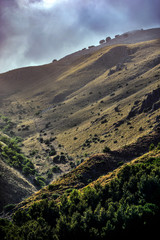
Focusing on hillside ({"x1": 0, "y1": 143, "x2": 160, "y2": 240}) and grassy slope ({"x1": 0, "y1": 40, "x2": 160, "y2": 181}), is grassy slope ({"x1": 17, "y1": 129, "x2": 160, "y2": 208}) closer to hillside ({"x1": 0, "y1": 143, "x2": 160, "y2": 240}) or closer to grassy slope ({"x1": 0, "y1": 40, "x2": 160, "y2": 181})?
hillside ({"x1": 0, "y1": 143, "x2": 160, "y2": 240})

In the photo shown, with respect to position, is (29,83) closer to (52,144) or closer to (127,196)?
(52,144)

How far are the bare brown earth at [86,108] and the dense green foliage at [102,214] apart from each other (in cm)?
1993

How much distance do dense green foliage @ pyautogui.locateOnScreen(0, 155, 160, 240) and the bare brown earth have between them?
19.9 metres

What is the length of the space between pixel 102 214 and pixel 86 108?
251ft

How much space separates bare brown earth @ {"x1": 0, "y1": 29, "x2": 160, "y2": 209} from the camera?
207 feet

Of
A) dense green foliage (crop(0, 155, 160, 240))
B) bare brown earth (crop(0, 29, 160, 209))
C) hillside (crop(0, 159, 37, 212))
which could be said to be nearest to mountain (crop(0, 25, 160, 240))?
dense green foliage (crop(0, 155, 160, 240))

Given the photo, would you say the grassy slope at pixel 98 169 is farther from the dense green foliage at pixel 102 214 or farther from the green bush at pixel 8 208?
the dense green foliage at pixel 102 214

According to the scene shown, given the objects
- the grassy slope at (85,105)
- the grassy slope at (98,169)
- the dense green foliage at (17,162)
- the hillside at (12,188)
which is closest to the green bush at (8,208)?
the hillside at (12,188)

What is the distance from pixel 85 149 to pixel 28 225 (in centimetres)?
4217

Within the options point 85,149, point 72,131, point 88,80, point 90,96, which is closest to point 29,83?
point 88,80

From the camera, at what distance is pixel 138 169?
30422 millimetres

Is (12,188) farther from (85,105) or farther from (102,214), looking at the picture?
(85,105)

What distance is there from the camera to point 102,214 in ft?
75.2

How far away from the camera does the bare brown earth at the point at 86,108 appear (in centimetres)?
6312
